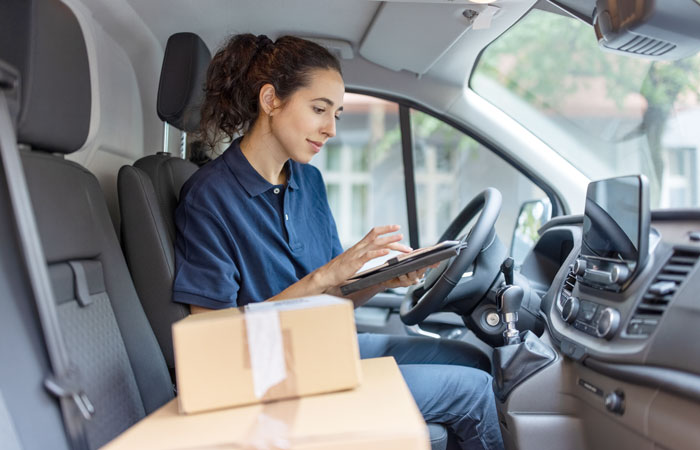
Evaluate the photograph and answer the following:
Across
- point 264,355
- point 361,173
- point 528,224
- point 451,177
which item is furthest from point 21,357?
point 361,173

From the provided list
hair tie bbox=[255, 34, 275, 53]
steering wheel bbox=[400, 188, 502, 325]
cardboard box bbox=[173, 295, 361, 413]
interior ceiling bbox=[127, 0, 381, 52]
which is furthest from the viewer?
interior ceiling bbox=[127, 0, 381, 52]

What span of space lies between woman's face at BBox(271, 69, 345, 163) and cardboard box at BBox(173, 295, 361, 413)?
2.45 ft

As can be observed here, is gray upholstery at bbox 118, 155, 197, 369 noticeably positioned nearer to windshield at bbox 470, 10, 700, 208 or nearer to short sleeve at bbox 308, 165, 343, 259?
short sleeve at bbox 308, 165, 343, 259

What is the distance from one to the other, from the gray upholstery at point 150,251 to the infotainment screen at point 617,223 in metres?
0.92

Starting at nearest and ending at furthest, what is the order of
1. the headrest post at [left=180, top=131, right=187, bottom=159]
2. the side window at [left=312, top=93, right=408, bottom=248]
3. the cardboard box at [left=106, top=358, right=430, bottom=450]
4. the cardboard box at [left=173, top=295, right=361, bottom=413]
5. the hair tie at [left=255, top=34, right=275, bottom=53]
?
the cardboard box at [left=106, top=358, right=430, bottom=450] → the cardboard box at [left=173, top=295, right=361, bottom=413] → the hair tie at [left=255, top=34, right=275, bottom=53] → the headrest post at [left=180, top=131, right=187, bottom=159] → the side window at [left=312, top=93, right=408, bottom=248]

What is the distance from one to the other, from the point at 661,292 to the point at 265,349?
655mm

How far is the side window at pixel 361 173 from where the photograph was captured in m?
3.17

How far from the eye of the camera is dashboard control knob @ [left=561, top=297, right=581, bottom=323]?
123 cm

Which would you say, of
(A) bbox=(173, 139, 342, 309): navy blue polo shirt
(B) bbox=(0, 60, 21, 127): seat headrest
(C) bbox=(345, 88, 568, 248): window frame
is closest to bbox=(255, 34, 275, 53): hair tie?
(A) bbox=(173, 139, 342, 309): navy blue polo shirt

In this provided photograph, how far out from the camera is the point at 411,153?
2.55 meters

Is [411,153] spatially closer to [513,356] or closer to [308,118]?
[308,118]

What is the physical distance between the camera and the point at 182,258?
139cm

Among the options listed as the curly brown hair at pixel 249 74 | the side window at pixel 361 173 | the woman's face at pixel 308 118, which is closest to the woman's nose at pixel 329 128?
the woman's face at pixel 308 118

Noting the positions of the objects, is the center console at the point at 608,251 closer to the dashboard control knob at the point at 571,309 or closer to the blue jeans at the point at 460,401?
the dashboard control knob at the point at 571,309
